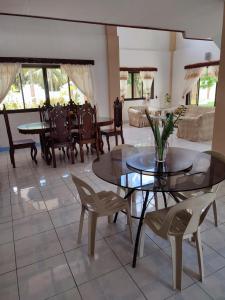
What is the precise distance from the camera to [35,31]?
5008 mm

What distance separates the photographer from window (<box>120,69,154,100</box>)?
324 inches

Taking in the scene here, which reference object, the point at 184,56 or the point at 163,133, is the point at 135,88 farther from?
the point at 163,133

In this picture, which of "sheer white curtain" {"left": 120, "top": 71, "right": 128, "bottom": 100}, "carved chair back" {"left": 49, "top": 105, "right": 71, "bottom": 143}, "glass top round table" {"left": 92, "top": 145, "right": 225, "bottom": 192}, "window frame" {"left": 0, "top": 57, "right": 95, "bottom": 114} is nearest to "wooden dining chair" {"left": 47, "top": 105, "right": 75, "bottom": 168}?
"carved chair back" {"left": 49, "top": 105, "right": 71, "bottom": 143}

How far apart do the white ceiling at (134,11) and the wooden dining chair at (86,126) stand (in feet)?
4.83

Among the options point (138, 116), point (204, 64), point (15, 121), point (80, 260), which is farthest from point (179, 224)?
point (204, 64)

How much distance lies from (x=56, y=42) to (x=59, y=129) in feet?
8.94

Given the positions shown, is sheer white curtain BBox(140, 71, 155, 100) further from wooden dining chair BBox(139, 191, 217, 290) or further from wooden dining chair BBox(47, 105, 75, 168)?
wooden dining chair BBox(139, 191, 217, 290)

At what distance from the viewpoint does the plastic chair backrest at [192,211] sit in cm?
129

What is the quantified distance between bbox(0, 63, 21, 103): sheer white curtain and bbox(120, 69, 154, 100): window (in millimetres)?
4327

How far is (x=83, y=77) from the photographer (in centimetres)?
572

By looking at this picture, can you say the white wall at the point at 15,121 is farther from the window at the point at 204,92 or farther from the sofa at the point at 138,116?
the window at the point at 204,92

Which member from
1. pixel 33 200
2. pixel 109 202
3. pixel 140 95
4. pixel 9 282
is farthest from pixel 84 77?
pixel 9 282

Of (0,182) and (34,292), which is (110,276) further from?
(0,182)

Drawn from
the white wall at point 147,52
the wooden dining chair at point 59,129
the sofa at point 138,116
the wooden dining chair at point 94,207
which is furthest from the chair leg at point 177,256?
the white wall at point 147,52
